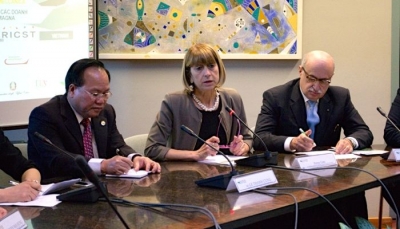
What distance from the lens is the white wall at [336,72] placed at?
14.5 feet

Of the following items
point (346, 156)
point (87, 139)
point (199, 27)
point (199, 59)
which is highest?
point (199, 27)

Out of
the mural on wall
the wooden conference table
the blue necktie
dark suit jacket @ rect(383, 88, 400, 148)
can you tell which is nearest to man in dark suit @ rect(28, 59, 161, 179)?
the wooden conference table

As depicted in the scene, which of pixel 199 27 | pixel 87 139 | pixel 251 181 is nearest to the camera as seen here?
pixel 251 181

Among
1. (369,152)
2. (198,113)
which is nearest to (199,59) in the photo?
(198,113)

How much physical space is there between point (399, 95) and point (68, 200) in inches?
90.3

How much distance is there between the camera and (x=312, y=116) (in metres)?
3.69

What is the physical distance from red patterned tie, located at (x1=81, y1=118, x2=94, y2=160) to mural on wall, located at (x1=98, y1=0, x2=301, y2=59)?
1.23m

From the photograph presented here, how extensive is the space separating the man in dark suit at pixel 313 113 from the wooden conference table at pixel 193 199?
530mm

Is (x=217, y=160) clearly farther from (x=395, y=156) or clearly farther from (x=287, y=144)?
(x=395, y=156)

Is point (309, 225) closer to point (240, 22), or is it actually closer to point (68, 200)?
point (68, 200)

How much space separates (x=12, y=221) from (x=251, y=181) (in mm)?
969

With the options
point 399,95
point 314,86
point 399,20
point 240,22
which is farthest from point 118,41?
point 399,20

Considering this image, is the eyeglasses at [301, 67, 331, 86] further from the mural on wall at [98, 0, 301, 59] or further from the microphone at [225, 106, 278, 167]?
the mural on wall at [98, 0, 301, 59]

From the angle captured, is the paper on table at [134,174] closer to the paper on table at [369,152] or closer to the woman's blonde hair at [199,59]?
the woman's blonde hair at [199,59]
